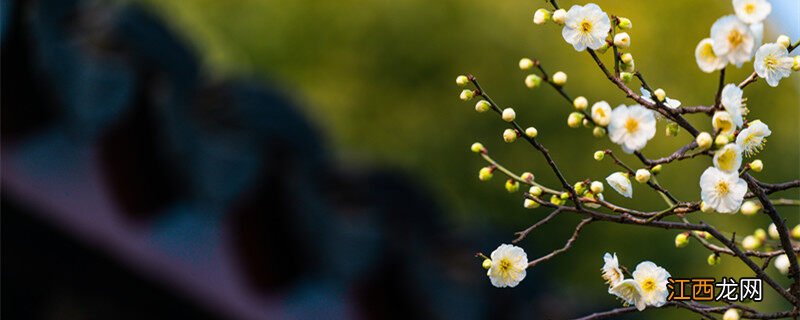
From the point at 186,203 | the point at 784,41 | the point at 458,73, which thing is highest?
the point at 458,73

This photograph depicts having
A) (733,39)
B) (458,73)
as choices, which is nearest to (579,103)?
(733,39)

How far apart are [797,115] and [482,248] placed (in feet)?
37.4

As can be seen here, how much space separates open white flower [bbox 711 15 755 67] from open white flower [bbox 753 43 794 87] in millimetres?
65

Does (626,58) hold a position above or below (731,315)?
above

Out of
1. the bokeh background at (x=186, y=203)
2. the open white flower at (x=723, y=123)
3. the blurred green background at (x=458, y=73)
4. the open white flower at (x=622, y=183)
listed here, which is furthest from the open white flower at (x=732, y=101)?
the blurred green background at (x=458, y=73)

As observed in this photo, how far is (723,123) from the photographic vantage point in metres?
0.72

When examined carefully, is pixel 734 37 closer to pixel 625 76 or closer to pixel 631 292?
pixel 625 76

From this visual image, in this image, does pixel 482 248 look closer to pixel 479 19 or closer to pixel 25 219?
pixel 25 219

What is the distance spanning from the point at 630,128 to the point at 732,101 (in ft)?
0.26

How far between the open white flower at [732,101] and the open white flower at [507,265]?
0.65ft

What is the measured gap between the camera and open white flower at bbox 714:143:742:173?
71 centimetres

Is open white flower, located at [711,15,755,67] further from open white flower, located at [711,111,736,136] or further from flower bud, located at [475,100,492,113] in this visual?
flower bud, located at [475,100,492,113]

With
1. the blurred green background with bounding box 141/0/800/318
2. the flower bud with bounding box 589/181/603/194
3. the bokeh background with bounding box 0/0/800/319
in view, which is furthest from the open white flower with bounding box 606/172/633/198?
the blurred green background with bounding box 141/0/800/318

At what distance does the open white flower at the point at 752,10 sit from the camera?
2.31ft
